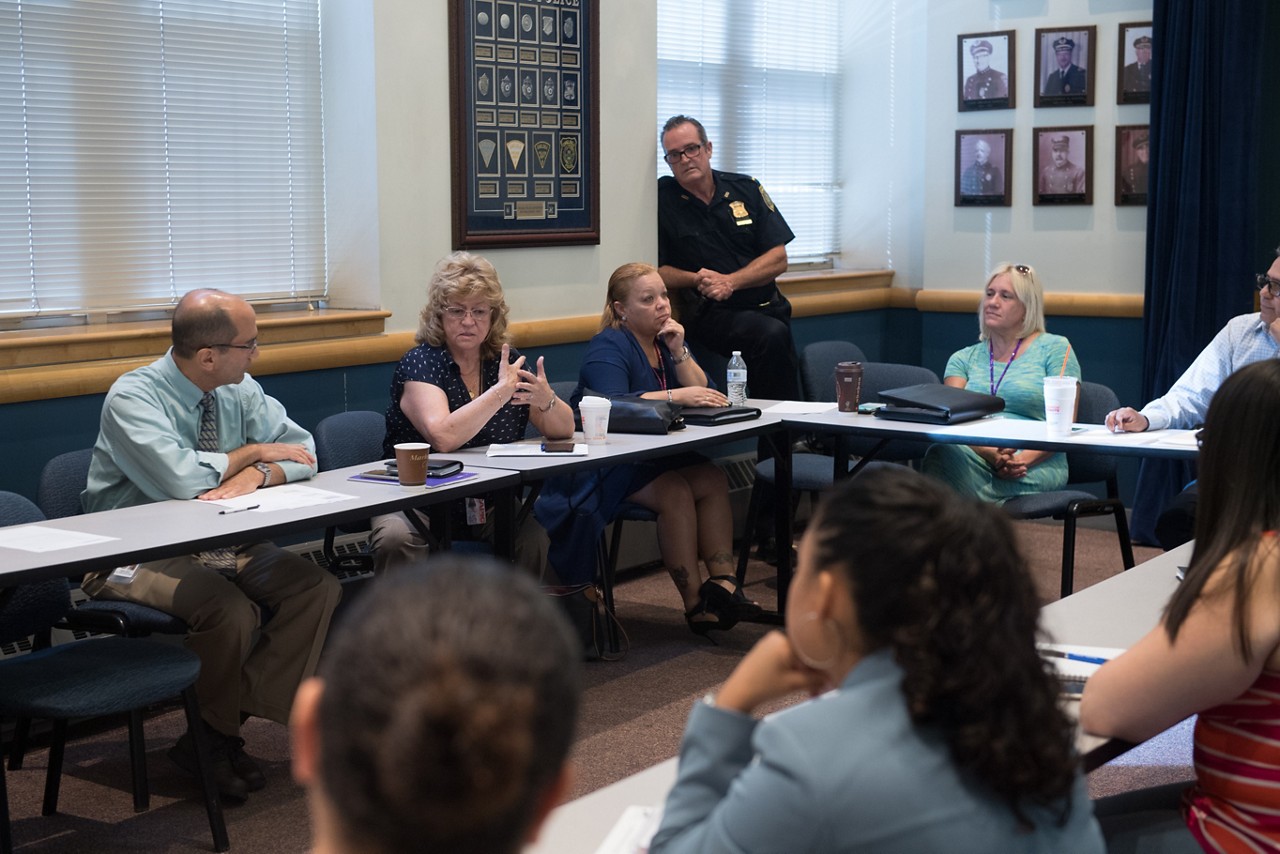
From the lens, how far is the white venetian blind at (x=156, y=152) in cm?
410

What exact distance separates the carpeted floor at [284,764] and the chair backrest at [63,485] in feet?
2.29

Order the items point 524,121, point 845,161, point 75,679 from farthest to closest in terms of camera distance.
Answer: point 845,161 < point 524,121 < point 75,679

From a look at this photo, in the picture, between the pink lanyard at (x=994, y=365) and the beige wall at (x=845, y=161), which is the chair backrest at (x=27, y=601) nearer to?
the beige wall at (x=845, y=161)

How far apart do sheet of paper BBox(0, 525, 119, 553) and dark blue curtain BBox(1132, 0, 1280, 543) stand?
4601mm

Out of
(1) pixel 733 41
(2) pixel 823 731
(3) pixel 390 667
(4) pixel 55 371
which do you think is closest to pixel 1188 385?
(1) pixel 733 41

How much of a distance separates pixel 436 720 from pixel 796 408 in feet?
14.3

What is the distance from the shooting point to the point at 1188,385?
4.63 m

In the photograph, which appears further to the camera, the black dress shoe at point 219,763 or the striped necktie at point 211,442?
the striped necktie at point 211,442

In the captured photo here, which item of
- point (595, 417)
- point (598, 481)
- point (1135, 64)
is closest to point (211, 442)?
point (595, 417)

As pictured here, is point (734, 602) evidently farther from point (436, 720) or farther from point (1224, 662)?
point (436, 720)

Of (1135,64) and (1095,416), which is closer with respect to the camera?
(1095,416)

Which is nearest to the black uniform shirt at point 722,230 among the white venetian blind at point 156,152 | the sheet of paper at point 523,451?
the white venetian blind at point 156,152

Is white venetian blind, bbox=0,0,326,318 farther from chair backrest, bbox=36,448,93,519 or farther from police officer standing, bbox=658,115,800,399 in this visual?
police officer standing, bbox=658,115,800,399

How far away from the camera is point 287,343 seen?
4598mm
